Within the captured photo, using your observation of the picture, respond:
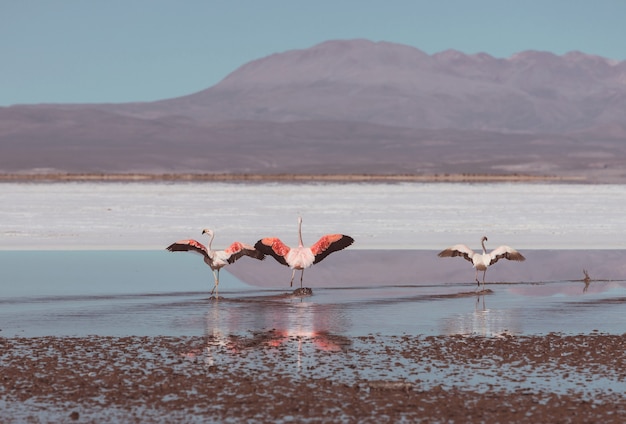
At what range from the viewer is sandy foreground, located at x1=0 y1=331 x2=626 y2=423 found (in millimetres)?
10078

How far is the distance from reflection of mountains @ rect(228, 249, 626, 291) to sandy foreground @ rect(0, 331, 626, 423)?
7383mm

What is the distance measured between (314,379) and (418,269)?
41.3ft

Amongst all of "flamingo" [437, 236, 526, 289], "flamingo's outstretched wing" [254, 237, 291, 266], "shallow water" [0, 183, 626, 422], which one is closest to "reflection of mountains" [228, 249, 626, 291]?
"shallow water" [0, 183, 626, 422]

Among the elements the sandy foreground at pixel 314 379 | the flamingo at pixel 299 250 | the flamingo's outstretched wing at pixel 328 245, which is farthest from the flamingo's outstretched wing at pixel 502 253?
the sandy foreground at pixel 314 379

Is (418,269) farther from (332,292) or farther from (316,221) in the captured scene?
(316,221)

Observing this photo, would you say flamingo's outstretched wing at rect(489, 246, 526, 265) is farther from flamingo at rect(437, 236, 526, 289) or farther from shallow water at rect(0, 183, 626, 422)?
shallow water at rect(0, 183, 626, 422)

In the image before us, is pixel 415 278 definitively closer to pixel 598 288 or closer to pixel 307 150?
pixel 598 288

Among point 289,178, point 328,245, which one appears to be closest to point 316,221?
point 328,245

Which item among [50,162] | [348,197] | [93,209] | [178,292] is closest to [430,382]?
[178,292]

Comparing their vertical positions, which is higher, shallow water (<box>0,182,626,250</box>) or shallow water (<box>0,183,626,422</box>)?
shallow water (<box>0,182,626,250</box>)

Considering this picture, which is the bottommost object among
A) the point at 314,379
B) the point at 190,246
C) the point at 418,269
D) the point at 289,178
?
the point at 314,379

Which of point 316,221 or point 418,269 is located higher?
point 316,221

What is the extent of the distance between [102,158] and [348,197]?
374ft

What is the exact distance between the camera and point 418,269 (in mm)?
23812
